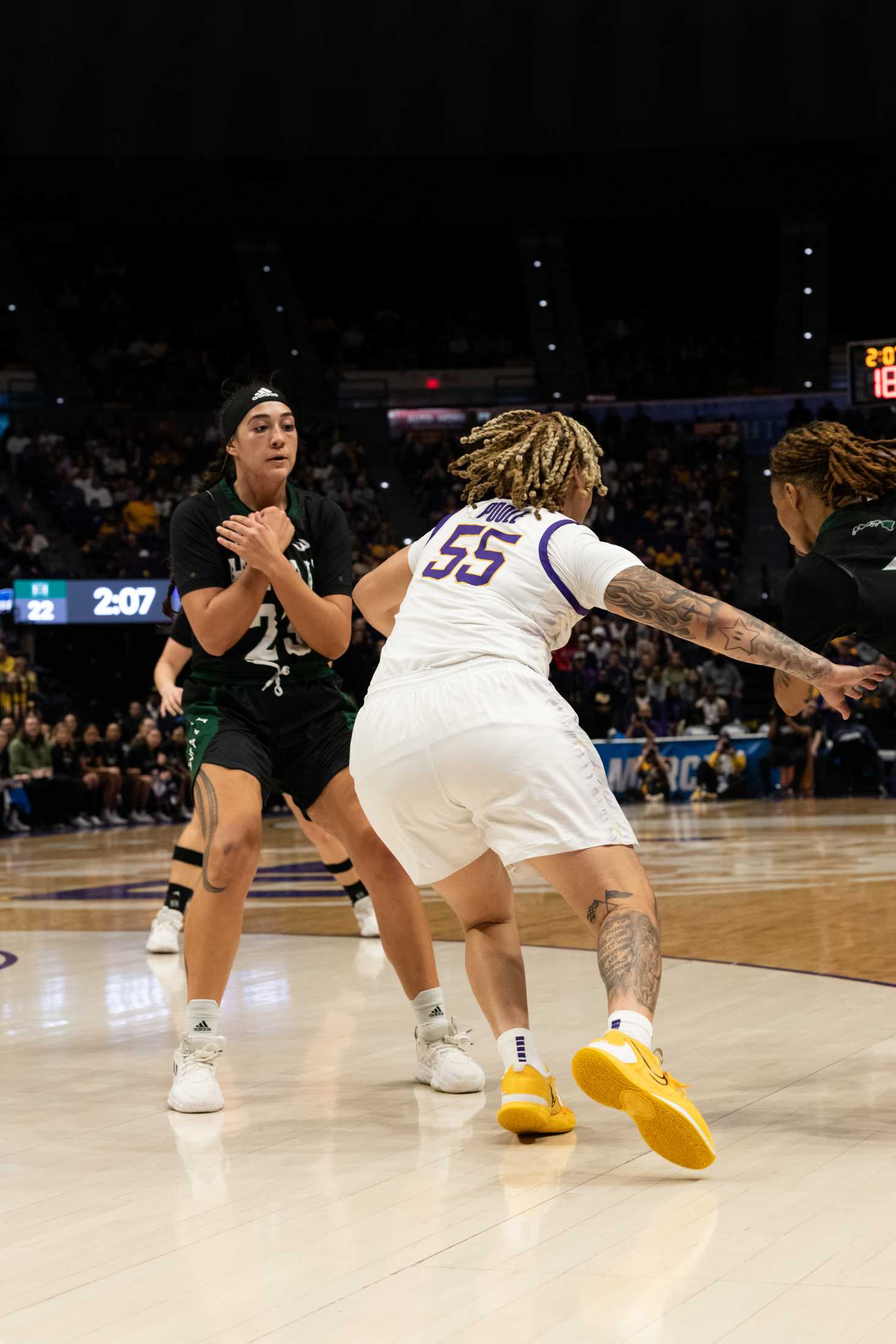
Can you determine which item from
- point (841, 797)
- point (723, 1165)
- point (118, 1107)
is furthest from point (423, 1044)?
point (841, 797)

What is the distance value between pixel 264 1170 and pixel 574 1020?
1.80 meters

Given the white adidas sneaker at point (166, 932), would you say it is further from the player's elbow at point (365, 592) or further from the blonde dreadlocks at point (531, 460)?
the blonde dreadlocks at point (531, 460)

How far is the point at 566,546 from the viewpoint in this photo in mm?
3457

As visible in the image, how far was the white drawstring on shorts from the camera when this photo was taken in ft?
14.4

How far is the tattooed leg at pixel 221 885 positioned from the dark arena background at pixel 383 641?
0.38 m

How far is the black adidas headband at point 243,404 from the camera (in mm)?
4285

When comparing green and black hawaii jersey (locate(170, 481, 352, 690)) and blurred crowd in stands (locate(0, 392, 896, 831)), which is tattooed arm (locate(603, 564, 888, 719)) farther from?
blurred crowd in stands (locate(0, 392, 896, 831))

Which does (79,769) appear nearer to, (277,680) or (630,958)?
(277,680)

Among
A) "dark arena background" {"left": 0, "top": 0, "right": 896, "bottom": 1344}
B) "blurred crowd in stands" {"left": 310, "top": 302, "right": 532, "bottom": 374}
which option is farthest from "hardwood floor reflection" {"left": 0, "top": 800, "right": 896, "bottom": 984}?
"blurred crowd in stands" {"left": 310, "top": 302, "right": 532, "bottom": 374}

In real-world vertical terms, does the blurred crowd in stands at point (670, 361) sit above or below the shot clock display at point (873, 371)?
above

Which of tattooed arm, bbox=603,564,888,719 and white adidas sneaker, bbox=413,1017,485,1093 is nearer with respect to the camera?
tattooed arm, bbox=603,564,888,719

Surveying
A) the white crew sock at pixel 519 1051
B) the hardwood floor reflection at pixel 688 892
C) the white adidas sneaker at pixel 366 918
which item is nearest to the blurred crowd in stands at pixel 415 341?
the hardwood floor reflection at pixel 688 892

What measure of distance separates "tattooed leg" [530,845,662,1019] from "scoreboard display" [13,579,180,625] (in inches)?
693

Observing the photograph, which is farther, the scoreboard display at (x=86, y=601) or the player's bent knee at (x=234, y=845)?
the scoreboard display at (x=86, y=601)
